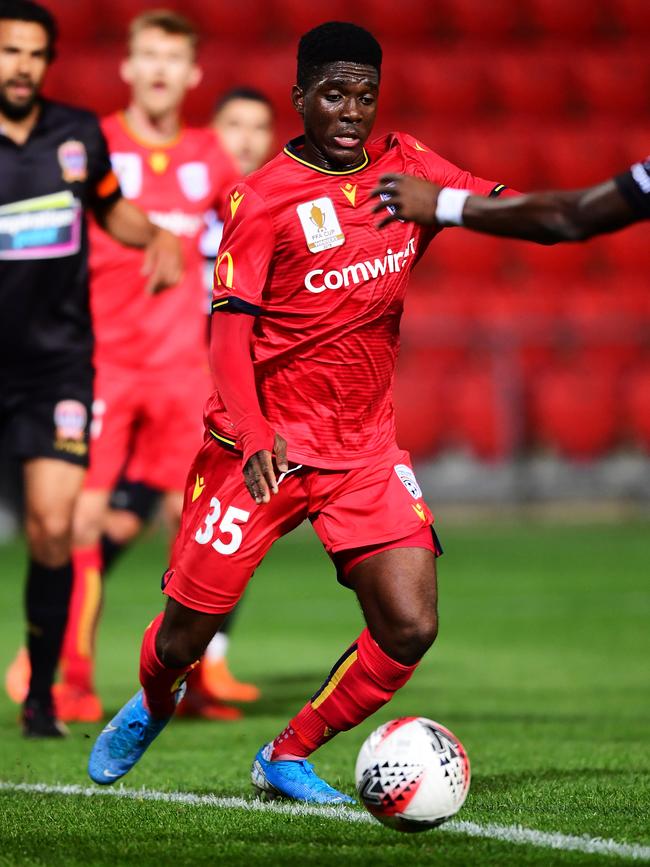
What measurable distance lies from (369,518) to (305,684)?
11.3 ft

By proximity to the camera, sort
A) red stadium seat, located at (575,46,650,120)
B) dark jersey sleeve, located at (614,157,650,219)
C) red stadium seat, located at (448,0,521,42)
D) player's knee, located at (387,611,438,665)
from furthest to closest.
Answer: red stadium seat, located at (448,0,521,42)
red stadium seat, located at (575,46,650,120)
player's knee, located at (387,611,438,665)
dark jersey sleeve, located at (614,157,650,219)

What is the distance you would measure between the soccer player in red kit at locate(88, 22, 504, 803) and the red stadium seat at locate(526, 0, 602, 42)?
49.5 ft

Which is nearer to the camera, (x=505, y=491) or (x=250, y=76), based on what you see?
(x=505, y=491)

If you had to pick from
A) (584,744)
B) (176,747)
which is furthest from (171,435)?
(584,744)

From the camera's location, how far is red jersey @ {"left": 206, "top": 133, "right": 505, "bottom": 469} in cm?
450

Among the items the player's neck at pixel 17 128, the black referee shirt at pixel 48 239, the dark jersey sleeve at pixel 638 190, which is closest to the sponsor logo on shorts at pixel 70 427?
the black referee shirt at pixel 48 239

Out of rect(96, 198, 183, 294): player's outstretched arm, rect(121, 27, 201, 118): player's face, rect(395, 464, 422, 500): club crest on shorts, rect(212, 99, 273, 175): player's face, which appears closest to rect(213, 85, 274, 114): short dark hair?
rect(212, 99, 273, 175): player's face

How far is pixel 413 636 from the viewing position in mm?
4492

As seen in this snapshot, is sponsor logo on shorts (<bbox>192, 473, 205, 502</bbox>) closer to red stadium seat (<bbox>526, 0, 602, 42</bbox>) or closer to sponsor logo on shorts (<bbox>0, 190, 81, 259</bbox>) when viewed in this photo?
sponsor logo on shorts (<bbox>0, 190, 81, 259</bbox>)

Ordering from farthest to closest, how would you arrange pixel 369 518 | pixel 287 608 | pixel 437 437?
pixel 437 437 < pixel 287 608 < pixel 369 518

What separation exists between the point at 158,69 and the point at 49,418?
7.14 feet

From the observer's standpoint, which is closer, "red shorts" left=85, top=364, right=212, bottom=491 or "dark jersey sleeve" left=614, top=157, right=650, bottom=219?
"dark jersey sleeve" left=614, top=157, right=650, bottom=219

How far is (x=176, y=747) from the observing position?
613 centimetres

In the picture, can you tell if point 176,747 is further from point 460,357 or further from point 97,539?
point 460,357
